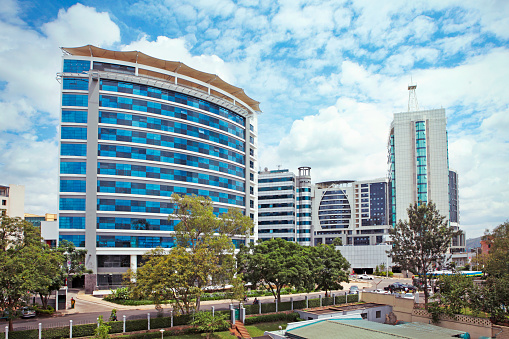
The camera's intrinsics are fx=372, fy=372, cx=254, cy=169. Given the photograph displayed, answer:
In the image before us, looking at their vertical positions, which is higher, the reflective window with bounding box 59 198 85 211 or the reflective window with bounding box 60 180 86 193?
the reflective window with bounding box 60 180 86 193

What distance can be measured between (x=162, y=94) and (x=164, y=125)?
6066mm

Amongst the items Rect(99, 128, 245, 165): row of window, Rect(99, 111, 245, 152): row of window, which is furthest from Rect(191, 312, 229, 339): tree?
Rect(99, 111, 245, 152): row of window

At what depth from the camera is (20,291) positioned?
32.1m

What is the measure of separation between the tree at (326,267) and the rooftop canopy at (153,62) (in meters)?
43.2

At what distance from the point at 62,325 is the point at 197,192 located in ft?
131

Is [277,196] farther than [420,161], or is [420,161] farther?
[277,196]

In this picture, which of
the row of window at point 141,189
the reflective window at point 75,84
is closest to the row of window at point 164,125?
the reflective window at point 75,84

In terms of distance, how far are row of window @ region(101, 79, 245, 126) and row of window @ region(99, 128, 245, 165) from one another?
747cm

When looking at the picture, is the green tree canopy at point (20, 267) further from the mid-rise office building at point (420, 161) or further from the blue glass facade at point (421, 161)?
the blue glass facade at point (421, 161)

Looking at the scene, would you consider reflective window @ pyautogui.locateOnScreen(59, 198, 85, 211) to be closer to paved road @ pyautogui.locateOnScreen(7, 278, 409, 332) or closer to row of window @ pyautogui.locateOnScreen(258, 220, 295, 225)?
paved road @ pyautogui.locateOnScreen(7, 278, 409, 332)

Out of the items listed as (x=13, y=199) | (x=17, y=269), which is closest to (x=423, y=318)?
(x=17, y=269)

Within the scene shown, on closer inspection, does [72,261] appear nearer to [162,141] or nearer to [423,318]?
[162,141]

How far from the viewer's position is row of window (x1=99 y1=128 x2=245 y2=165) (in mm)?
66188

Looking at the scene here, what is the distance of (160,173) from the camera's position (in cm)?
6938
